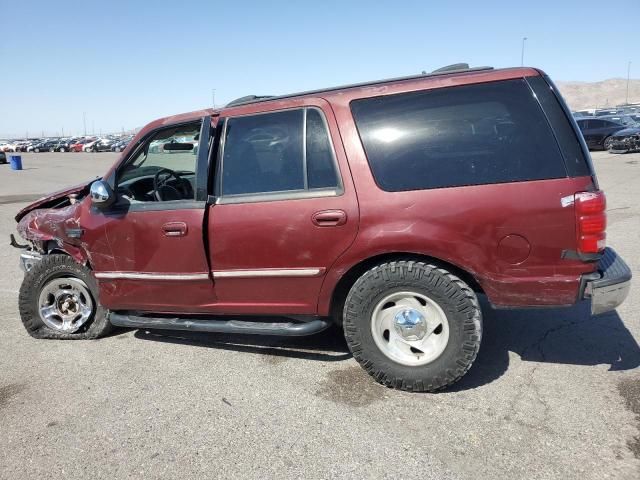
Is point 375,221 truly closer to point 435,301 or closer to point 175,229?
point 435,301

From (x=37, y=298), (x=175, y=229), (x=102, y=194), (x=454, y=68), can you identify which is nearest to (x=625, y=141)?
(x=454, y=68)

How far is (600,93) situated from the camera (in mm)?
155375

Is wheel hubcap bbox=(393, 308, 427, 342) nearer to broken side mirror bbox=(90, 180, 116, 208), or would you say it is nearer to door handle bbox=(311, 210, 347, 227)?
door handle bbox=(311, 210, 347, 227)

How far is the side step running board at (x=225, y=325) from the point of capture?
3.53 metres

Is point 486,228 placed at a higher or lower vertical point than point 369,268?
higher

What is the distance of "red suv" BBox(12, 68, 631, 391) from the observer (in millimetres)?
2977

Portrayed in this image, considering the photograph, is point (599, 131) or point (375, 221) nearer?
point (375, 221)

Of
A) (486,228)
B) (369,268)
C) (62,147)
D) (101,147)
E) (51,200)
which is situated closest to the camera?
(486,228)

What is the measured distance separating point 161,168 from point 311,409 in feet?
8.01

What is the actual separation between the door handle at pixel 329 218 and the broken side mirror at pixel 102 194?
5.34 ft

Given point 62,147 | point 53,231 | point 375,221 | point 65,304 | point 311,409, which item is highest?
point 62,147

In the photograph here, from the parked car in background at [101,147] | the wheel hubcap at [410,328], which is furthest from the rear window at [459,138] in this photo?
the parked car in background at [101,147]

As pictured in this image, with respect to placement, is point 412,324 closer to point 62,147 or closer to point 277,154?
point 277,154

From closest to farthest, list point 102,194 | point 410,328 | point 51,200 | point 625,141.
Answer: point 410,328 < point 102,194 < point 51,200 < point 625,141
